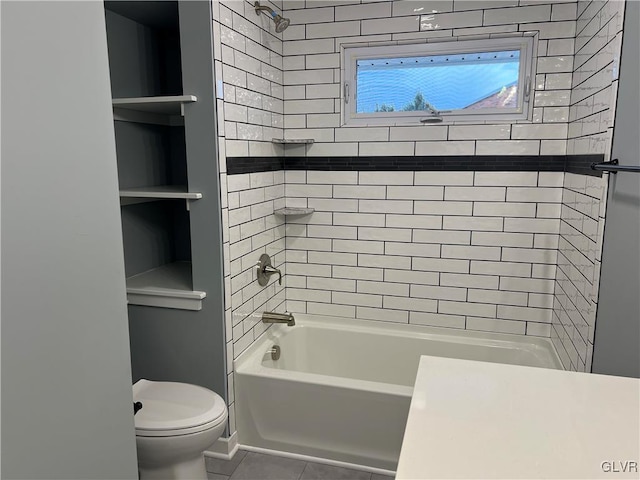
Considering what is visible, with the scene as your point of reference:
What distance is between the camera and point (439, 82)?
2.69 meters

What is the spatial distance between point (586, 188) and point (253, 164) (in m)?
1.52

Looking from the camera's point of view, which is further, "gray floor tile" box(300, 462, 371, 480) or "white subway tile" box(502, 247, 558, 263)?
"white subway tile" box(502, 247, 558, 263)

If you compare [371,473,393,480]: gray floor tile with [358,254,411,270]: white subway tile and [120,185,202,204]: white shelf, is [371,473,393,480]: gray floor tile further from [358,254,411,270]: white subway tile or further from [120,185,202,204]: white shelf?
[120,185,202,204]: white shelf

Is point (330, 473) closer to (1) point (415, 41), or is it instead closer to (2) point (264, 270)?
(2) point (264, 270)

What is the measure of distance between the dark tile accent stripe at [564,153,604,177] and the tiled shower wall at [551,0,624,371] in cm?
3

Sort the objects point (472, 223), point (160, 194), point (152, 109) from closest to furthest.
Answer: point (160, 194) < point (152, 109) < point (472, 223)

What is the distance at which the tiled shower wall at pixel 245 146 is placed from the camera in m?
2.22

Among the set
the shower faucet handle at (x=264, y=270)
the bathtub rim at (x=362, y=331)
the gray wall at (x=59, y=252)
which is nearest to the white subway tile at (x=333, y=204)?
the shower faucet handle at (x=264, y=270)

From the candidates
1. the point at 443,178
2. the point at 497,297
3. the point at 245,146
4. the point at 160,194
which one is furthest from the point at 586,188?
the point at 160,194

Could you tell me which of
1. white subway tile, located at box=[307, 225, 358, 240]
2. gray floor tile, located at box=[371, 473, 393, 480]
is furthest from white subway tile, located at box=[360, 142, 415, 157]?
gray floor tile, located at box=[371, 473, 393, 480]

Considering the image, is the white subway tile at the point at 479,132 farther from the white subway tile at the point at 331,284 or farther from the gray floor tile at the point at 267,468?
the gray floor tile at the point at 267,468

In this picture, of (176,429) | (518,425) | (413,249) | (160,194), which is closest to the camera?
(518,425)

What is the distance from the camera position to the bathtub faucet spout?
2.67m

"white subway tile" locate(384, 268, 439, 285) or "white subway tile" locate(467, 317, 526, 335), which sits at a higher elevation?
"white subway tile" locate(384, 268, 439, 285)
